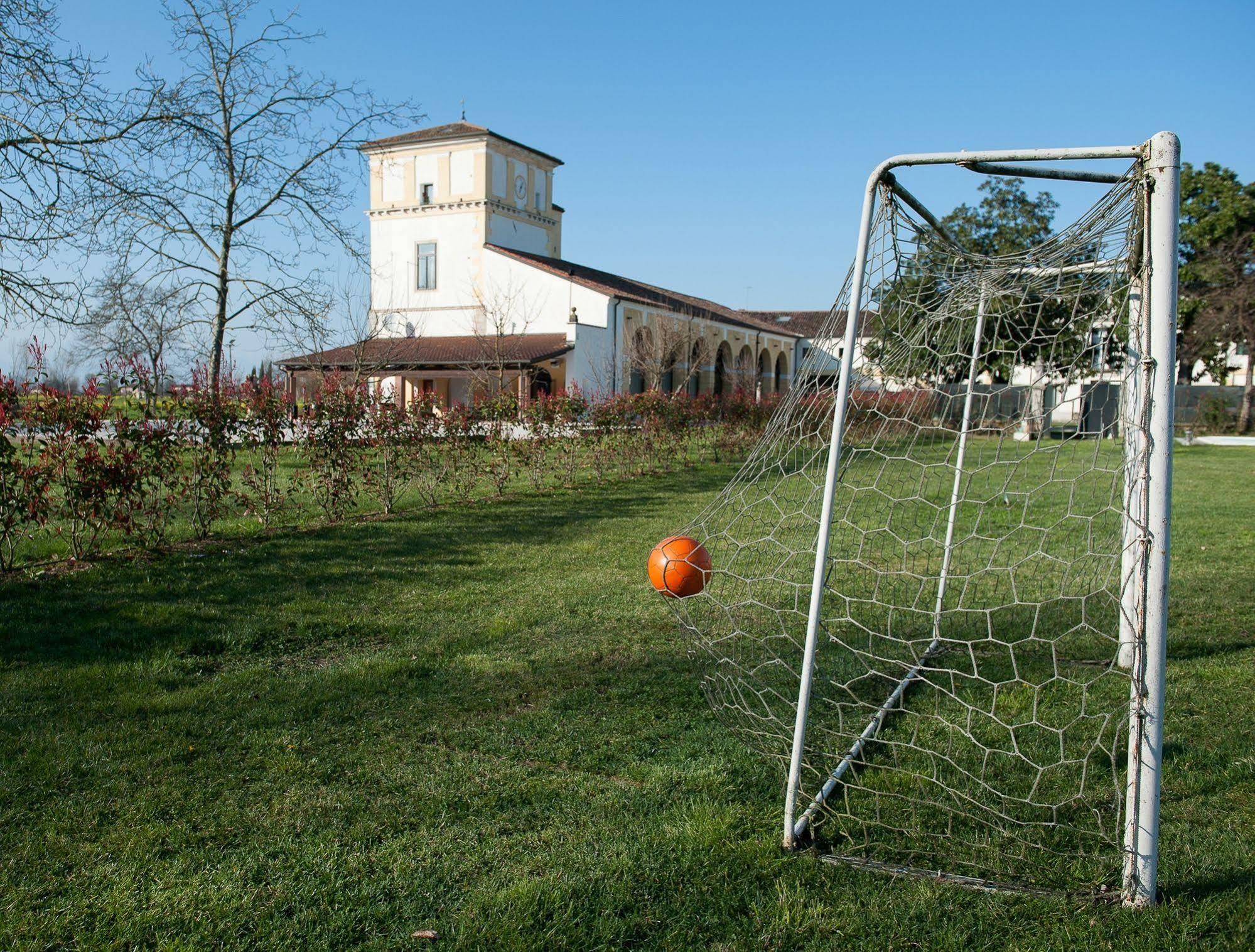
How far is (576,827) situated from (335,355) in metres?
30.0

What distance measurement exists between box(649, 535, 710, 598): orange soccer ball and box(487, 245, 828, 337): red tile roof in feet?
82.4

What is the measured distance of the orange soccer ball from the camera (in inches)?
137

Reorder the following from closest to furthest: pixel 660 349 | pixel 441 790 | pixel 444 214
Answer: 1. pixel 441 790
2. pixel 660 349
3. pixel 444 214

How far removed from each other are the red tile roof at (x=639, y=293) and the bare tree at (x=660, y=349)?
1.47m

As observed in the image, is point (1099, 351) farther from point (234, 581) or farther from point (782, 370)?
point (782, 370)

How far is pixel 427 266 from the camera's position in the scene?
1334 inches

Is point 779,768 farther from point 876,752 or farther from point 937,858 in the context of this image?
point 937,858

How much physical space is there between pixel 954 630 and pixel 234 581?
4768 millimetres

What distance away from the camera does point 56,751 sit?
3.49 m

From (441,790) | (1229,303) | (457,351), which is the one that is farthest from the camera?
(457,351)

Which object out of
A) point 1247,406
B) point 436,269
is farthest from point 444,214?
point 1247,406

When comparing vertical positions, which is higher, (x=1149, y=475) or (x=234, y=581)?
Result: (x=1149, y=475)

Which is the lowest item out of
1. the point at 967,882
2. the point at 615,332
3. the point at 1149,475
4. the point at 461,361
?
the point at 967,882

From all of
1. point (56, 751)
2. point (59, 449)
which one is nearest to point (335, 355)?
point (59, 449)
